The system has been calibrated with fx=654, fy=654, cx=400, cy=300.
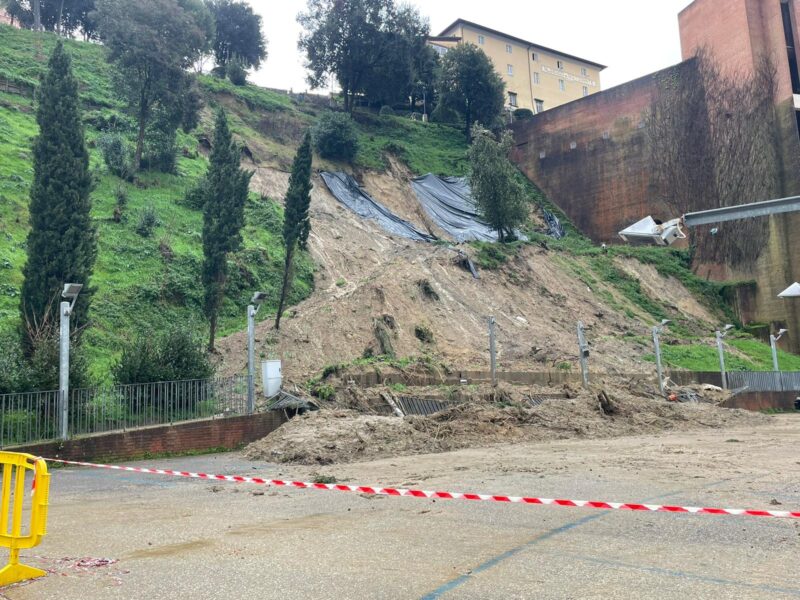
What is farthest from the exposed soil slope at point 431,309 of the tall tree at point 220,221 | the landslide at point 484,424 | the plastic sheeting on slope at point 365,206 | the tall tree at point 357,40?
the tall tree at point 357,40

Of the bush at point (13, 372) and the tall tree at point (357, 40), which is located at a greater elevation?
the tall tree at point (357, 40)

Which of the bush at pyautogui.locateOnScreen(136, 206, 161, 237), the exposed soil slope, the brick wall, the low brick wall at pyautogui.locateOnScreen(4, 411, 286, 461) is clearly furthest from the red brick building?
the low brick wall at pyautogui.locateOnScreen(4, 411, 286, 461)

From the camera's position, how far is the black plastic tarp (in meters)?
43.2

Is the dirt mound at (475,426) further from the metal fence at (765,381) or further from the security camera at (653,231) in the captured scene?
the security camera at (653,231)

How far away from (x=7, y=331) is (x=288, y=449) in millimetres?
9289

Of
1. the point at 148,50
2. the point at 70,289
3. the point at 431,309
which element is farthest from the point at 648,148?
the point at 70,289

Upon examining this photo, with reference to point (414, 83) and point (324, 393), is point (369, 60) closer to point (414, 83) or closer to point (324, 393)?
point (414, 83)

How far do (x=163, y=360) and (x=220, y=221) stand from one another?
339 inches

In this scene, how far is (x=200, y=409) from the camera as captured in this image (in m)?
16.4

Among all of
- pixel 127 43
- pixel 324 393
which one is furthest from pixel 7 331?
pixel 127 43

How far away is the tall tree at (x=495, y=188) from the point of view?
38.1 metres

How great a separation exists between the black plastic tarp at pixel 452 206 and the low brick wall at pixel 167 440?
87.7 ft

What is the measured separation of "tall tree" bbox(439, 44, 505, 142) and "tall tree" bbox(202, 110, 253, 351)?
31.8 metres

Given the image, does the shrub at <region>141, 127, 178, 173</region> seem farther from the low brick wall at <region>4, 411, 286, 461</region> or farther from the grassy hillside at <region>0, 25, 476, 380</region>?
the low brick wall at <region>4, 411, 286, 461</region>
